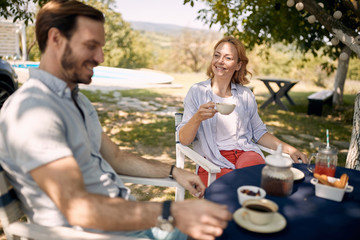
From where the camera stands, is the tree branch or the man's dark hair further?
the tree branch

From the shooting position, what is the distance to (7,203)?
3.93 feet

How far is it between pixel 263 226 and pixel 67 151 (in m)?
0.77

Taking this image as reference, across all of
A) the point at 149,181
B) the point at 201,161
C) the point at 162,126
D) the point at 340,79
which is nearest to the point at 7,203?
the point at 149,181

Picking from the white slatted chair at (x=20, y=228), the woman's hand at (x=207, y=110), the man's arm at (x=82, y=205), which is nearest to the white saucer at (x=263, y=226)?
the man's arm at (x=82, y=205)

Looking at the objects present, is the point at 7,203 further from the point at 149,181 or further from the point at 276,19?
the point at 276,19

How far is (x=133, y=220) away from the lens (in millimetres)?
1119

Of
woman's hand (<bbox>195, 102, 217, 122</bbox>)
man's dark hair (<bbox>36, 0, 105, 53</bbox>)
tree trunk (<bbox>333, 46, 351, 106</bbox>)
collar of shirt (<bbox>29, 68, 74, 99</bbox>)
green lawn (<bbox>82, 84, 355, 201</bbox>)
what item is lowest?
green lawn (<bbox>82, 84, 355, 201</bbox>)

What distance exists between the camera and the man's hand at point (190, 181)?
1.71 m

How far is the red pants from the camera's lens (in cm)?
231

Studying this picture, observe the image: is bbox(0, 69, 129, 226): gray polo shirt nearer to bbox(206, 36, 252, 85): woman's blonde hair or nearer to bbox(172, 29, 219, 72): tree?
bbox(206, 36, 252, 85): woman's blonde hair

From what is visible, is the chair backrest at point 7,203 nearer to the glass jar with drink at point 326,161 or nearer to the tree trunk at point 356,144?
the glass jar with drink at point 326,161

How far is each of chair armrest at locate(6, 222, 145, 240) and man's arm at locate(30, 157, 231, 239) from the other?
0.12 ft

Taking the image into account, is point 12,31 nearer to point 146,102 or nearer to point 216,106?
point 146,102

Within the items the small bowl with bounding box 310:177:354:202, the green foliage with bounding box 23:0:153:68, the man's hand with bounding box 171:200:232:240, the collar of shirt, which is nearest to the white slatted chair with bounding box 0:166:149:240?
the man's hand with bounding box 171:200:232:240
